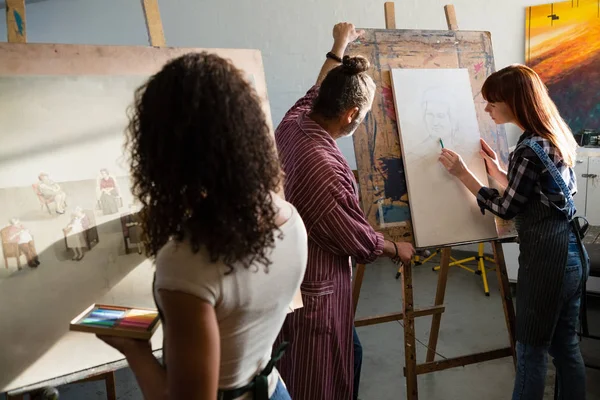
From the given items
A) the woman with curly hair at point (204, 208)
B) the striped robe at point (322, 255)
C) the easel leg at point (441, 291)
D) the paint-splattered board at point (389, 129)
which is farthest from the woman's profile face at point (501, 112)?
the woman with curly hair at point (204, 208)

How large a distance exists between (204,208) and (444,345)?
274cm

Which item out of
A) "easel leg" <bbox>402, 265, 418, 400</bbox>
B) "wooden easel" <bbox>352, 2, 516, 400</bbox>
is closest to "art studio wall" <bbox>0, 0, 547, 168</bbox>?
"wooden easel" <bbox>352, 2, 516, 400</bbox>

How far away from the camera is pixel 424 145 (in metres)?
2.26

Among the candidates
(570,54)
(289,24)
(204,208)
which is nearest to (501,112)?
(204,208)

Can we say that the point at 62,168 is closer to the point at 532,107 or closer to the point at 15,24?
the point at 15,24

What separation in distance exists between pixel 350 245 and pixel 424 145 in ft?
2.47

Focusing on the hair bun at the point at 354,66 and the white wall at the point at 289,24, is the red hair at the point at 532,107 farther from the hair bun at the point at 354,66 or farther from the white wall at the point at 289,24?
the white wall at the point at 289,24

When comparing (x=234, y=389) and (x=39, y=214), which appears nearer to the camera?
(x=234, y=389)

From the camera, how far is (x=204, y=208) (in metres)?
0.84

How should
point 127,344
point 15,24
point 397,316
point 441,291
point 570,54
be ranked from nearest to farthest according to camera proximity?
point 127,344 → point 15,24 → point 397,316 → point 441,291 → point 570,54

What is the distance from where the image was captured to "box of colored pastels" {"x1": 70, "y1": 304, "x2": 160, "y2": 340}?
103 cm

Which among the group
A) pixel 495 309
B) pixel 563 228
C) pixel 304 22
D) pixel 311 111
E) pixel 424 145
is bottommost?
pixel 495 309

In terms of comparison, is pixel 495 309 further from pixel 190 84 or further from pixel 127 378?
Result: pixel 190 84

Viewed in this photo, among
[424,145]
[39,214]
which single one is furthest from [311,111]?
[39,214]
